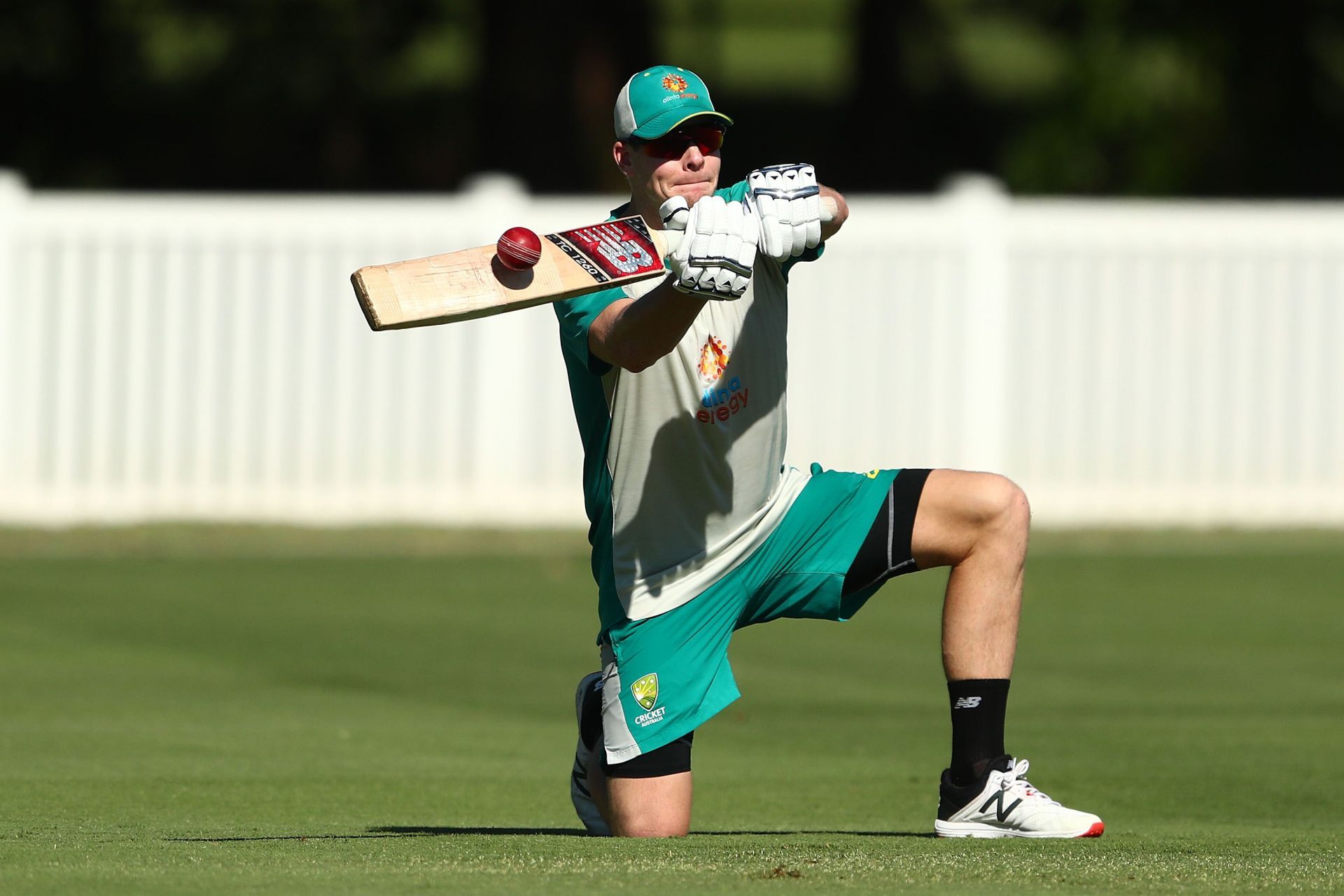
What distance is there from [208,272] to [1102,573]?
211 inches

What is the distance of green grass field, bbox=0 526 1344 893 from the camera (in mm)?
4410

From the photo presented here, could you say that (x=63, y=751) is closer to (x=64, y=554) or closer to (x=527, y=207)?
(x=64, y=554)

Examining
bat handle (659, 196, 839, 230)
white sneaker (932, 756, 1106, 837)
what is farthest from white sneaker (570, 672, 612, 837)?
bat handle (659, 196, 839, 230)

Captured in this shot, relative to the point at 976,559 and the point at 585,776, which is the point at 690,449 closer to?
the point at 976,559

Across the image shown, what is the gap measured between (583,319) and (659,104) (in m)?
0.55

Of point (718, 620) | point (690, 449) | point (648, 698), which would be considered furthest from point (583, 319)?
point (648, 698)

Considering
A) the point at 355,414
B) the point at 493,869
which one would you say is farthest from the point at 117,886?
the point at 355,414

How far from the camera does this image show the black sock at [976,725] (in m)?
5.19

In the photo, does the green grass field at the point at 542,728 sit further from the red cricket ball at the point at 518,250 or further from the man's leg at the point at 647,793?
the red cricket ball at the point at 518,250

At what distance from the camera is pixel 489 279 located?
195 inches

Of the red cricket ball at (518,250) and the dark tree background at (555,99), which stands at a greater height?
the dark tree background at (555,99)

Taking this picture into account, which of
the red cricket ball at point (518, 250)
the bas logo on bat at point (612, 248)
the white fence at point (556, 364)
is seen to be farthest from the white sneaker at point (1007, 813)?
the white fence at point (556, 364)

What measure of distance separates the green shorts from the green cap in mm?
1023

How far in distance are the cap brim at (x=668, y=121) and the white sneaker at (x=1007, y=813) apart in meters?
1.68
